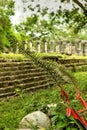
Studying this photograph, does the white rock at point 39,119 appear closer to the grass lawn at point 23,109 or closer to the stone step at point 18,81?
the grass lawn at point 23,109

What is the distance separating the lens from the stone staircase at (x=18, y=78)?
10781 millimetres

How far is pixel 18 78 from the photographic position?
38.3ft

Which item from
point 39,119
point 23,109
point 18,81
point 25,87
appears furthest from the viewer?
point 25,87

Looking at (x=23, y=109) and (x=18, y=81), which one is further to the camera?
(x=18, y=81)

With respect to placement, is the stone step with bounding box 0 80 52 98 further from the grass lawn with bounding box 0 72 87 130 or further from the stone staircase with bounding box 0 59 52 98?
the grass lawn with bounding box 0 72 87 130

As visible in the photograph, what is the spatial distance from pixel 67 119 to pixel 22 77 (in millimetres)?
7020

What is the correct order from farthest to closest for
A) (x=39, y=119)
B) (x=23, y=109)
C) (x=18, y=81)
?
(x=18, y=81) < (x=23, y=109) < (x=39, y=119)

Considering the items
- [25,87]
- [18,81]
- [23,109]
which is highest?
[23,109]

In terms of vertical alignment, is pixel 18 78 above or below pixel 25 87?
above

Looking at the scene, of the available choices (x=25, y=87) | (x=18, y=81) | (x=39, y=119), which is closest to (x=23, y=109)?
(x=39, y=119)

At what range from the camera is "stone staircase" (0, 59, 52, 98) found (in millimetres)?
10781

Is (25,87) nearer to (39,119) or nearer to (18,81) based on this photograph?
(18,81)

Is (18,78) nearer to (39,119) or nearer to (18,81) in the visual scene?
(18,81)

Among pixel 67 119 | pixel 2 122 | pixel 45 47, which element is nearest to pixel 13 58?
pixel 2 122
